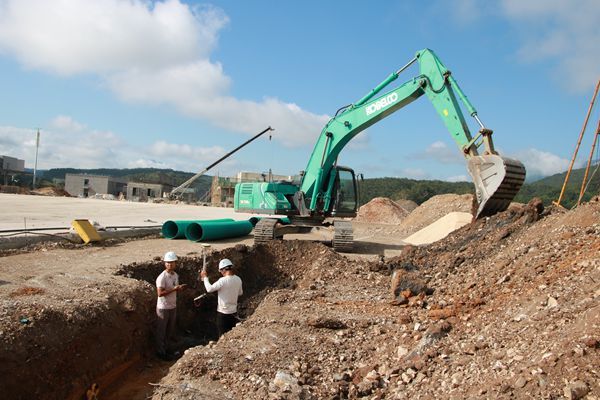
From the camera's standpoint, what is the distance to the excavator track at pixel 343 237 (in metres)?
12.7

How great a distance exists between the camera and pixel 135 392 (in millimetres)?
6195

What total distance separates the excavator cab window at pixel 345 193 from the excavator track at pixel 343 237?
51cm

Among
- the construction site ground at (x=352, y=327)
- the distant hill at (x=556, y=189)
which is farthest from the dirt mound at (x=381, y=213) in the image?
the construction site ground at (x=352, y=327)

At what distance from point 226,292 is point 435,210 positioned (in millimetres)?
16829

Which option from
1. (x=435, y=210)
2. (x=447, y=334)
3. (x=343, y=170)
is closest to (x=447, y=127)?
(x=343, y=170)

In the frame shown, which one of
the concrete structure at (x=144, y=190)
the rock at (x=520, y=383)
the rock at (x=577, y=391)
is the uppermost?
the concrete structure at (x=144, y=190)

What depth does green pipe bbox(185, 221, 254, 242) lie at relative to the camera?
13761 mm

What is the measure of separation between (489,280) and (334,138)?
686 centimetres

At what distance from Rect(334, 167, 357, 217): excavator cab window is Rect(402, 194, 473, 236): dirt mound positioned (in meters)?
7.98

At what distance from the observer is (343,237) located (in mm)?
12734

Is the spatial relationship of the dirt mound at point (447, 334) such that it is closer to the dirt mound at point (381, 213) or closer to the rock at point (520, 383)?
the rock at point (520, 383)

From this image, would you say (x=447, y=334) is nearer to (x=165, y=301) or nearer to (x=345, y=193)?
(x=165, y=301)

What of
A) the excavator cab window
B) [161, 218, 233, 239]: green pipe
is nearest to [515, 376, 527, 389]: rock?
the excavator cab window

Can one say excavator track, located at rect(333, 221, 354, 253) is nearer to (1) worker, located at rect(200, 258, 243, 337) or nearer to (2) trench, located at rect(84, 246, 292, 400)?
(2) trench, located at rect(84, 246, 292, 400)
